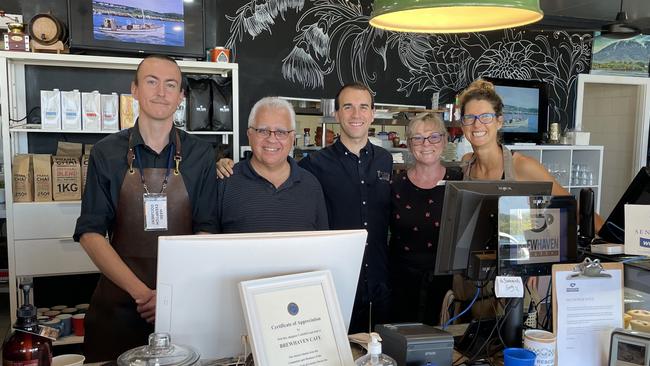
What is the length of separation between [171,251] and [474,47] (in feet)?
17.1

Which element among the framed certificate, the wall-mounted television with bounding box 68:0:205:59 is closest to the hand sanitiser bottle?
the framed certificate

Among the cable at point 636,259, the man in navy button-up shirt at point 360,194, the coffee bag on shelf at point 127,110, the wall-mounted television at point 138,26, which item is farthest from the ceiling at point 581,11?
the cable at point 636,259

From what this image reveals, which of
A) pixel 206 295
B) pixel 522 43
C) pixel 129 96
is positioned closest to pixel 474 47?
pixel 522 43

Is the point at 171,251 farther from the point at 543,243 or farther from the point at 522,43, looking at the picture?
the point at 522,43

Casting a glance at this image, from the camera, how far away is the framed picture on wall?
251 inches

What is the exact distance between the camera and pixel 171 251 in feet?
3.90

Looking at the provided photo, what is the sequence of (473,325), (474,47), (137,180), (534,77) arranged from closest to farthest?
(473,325) < (137,180) < (474,47) < (534,77)

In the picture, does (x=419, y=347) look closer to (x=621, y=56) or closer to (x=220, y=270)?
(x=220, y=270)

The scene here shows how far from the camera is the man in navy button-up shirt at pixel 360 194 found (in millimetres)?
2582

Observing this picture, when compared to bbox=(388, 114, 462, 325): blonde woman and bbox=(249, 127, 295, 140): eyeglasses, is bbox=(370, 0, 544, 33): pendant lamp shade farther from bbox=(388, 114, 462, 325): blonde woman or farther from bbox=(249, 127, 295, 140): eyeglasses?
bbox=(388, 114, 462, 325): blonde woman

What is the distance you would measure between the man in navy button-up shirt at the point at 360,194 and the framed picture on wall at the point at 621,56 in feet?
16.4

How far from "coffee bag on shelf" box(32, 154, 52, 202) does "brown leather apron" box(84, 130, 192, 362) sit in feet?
5.58

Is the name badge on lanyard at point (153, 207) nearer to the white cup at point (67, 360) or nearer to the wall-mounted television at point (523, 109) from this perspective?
the white cup at point (67, 360)

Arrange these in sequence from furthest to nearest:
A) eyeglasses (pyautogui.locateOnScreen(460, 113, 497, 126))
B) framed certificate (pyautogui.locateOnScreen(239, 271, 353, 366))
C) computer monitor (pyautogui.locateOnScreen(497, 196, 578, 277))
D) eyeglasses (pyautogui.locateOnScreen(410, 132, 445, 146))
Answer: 1. eyeglasses (pyautogui.locateOnScreen(410, 132, 445, 146))
2. eyeglasses (pyautogui.locateOnScreen(460, 113, 497, 126))
3. computer monitor (pyautogui.locateOnScreen(497, 196, 578, 277))
4. framed certificate (pyautogui.locateOnScreen(239, 271, 353, 366))
